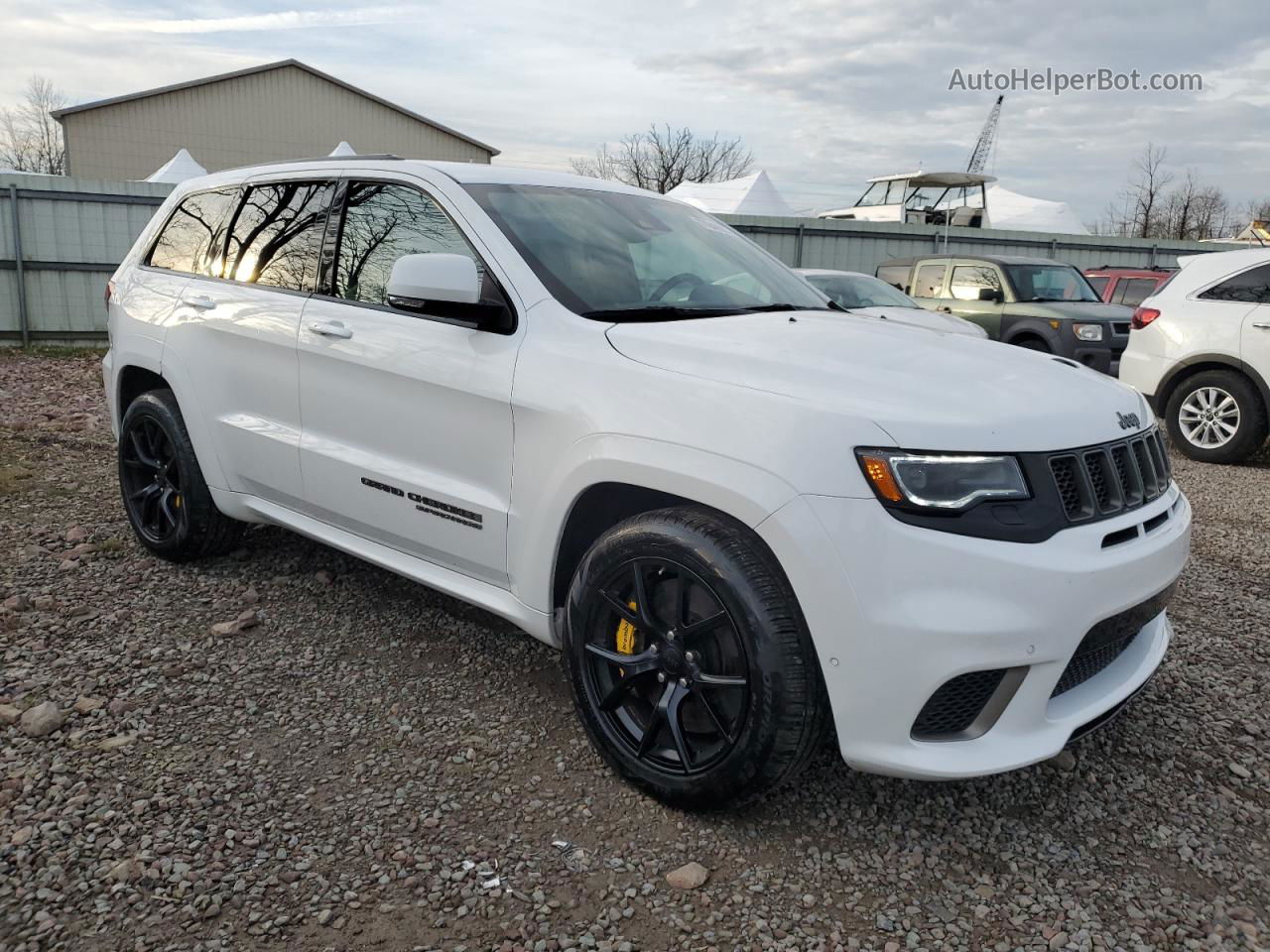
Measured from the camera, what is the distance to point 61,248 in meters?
14.0

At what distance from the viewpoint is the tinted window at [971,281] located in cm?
1157

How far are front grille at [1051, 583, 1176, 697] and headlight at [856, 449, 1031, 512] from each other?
45cm

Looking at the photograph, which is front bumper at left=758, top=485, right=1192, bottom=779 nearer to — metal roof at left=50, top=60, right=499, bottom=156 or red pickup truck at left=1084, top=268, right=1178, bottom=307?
red pickup truck at left=1084, top=268, right=1178, bottom=307

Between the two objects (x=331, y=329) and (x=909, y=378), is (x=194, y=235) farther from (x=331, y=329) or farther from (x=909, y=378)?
(x=909, y=378)

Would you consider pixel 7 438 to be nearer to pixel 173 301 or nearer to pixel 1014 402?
pixel 173 301

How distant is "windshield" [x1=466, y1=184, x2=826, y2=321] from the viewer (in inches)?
120

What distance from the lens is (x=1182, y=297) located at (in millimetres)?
8172

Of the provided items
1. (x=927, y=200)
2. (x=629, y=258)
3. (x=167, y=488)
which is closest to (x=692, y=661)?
(x=629, y=258)

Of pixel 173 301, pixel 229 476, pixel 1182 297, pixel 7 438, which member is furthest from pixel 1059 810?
pixel 7 438

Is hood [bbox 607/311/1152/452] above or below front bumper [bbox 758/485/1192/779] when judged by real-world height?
above

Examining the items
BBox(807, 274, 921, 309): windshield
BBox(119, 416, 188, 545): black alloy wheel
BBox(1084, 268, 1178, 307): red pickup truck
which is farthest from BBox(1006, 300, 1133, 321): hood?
BBox(119, 416, 188, 545): black alloy wheel

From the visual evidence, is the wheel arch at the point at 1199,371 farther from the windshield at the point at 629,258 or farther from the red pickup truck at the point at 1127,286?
the red pickup truck at the point at 1127,286

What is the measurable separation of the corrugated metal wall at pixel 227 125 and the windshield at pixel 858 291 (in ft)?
69.8

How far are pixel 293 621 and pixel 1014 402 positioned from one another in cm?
Answer: 290
